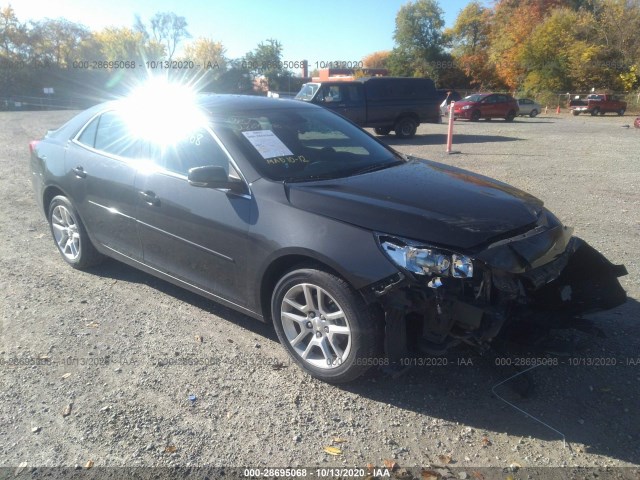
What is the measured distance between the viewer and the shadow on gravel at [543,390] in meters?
2.86

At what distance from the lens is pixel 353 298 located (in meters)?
3.02

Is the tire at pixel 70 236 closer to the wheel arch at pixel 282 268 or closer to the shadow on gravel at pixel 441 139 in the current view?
the wheel arch at pixel 282 268

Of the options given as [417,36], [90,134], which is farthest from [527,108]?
[90,134]

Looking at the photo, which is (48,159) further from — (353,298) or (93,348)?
(353,298)

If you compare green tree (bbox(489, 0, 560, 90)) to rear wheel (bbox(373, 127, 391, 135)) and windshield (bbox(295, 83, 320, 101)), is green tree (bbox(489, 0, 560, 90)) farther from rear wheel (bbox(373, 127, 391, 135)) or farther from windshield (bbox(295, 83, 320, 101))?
windshield (bbox(295, 83, 320, 101))

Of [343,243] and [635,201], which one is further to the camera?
[635,201]

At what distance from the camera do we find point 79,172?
475 centimetres

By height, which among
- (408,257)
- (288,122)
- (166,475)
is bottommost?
(166,475)

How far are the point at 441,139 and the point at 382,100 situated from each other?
2500 mm

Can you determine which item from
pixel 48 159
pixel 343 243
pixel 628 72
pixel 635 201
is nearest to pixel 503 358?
pixel 343 243

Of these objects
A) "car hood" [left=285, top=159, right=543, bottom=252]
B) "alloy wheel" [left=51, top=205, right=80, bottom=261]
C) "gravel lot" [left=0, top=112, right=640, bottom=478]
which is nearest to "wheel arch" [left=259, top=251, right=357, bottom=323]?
"car hood" [left=285, top=159, right=543, bottom=252]

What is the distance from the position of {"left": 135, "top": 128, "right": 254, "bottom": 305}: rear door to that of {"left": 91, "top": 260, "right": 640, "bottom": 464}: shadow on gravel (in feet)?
2.15

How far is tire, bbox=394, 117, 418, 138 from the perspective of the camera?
1781cm

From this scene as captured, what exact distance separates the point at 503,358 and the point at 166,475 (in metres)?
2.11
